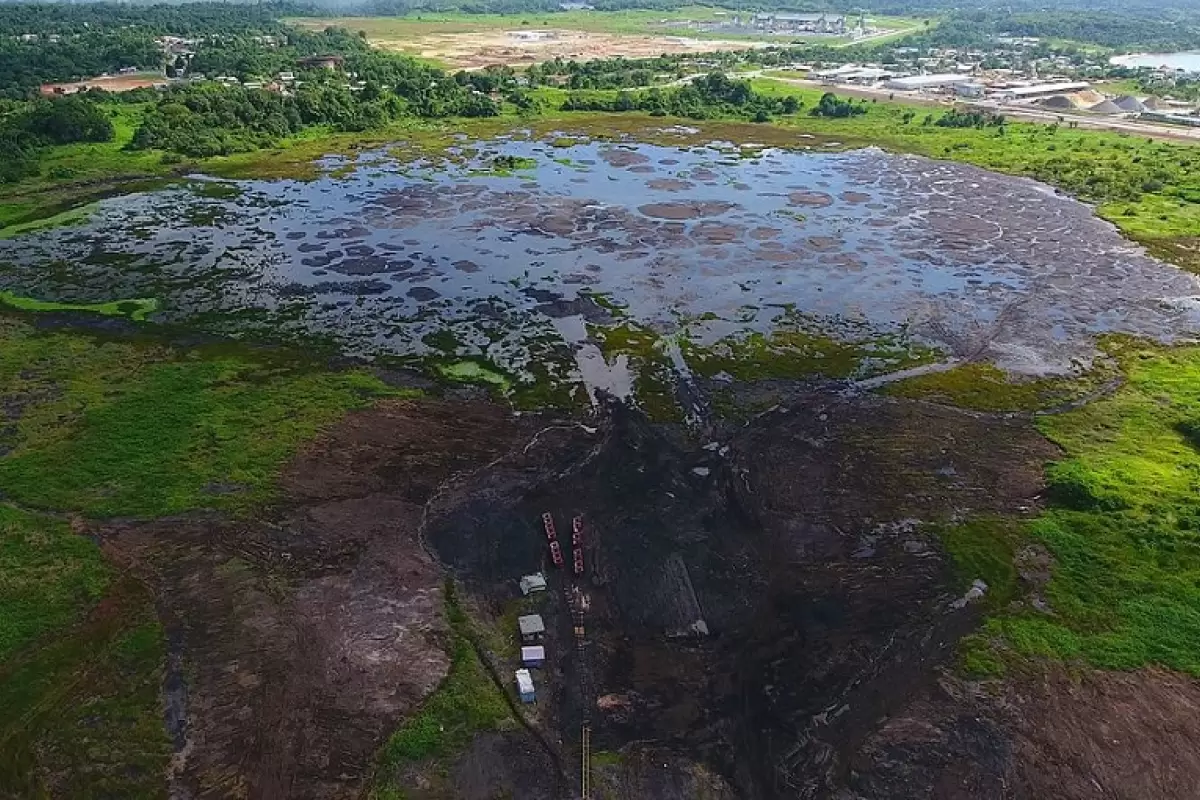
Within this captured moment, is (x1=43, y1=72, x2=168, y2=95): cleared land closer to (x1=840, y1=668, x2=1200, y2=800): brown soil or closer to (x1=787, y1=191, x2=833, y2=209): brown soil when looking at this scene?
(x1=787, y1=191, x2=833, y2=209): brown soil

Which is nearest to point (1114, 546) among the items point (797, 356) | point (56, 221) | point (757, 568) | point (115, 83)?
point (757, 568)

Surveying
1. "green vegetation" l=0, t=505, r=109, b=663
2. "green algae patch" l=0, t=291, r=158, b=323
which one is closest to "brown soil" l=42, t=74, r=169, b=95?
"green algae patch" l=0, t=291, r=158, b=323

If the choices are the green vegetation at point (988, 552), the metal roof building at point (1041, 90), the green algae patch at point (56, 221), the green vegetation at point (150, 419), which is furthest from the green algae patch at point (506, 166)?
the metal roof building at point (1041, 90)

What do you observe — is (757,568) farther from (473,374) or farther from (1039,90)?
(1039,90)

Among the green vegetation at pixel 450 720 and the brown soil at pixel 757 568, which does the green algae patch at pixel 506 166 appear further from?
the green vegetation at pixel 450 720

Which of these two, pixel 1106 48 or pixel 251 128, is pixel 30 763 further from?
pixel 1106 48

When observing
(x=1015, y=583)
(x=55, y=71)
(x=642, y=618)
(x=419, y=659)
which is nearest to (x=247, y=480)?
(x=419, y=659)

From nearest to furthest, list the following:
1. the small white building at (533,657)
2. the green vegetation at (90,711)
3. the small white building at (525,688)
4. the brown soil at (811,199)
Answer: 1. the green vegetation at (90,711)
2. the small white building at (525,688)
3. the small white building at (533,657)
4. the brown soil at (811,199)
